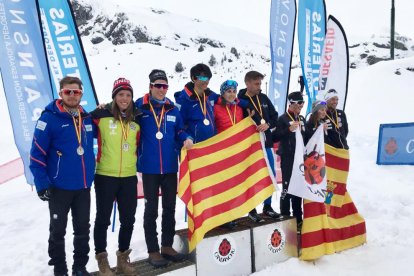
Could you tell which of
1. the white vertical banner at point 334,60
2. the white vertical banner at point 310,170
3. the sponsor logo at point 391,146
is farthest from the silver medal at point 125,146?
the sponsor logo at point 391,146

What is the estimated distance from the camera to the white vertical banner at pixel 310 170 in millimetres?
4570

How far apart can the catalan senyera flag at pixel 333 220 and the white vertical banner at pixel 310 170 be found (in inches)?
5.3

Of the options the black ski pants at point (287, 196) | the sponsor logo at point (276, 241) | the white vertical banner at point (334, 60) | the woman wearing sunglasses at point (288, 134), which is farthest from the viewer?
the white vertical banner at point (334, 60)

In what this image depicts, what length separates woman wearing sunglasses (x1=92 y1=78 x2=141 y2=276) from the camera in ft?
11.6

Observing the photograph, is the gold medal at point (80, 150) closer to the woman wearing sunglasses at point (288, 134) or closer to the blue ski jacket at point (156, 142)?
the blue ski jacket at point (156, 142)

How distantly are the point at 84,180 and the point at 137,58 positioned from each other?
23.0 metres

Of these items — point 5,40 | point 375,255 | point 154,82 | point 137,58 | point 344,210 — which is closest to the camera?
point 154,82

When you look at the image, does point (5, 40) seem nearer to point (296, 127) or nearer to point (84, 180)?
point (84, 180)

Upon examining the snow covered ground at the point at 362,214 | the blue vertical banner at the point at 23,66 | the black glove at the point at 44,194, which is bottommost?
the snow covered ground at the point at 362,214

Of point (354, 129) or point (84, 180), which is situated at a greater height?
point (84, 180)

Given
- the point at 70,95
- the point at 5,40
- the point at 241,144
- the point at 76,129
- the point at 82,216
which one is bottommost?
the point at 82,216

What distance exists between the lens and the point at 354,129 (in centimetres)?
1070

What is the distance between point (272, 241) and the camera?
436 cm

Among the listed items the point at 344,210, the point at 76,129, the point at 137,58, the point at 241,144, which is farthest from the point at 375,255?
the point at 137,58
